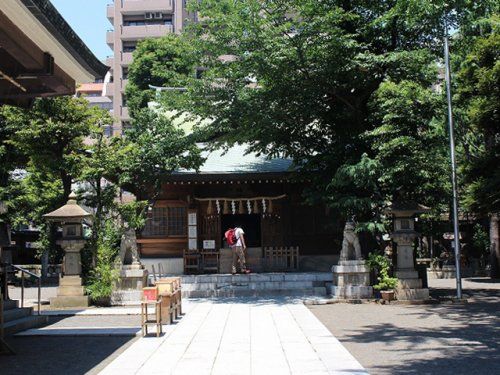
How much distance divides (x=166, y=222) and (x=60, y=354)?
541 inches

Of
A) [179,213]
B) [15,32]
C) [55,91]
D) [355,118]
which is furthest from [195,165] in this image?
[15,32]

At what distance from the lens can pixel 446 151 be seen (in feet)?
53.9

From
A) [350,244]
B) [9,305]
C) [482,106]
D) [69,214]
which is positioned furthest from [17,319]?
[482,106]

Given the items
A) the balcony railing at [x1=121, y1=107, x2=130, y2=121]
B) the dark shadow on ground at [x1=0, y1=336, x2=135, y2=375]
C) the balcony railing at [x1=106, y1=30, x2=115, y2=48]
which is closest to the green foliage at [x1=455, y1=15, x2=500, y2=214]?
the dark shadow on ground at [x1=0, y1=336, x2=135, y2=375]

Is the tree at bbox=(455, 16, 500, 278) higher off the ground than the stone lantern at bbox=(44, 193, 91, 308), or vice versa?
the tree at bbox=(455, 16, 500, 278)

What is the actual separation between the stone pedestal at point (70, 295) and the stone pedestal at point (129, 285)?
0.93 m

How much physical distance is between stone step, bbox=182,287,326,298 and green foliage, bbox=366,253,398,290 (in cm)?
220

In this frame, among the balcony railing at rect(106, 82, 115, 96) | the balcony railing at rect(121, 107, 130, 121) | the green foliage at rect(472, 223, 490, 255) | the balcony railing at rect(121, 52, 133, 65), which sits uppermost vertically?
the balcony railing at rect(121, 52, 133, 65)

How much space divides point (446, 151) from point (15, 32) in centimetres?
1363

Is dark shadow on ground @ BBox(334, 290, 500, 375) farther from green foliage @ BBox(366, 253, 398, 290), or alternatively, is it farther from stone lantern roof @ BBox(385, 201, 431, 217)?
stone lantern roof @ BBox(385, 201, 431, 217)

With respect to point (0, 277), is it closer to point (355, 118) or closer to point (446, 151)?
point (355, 118)

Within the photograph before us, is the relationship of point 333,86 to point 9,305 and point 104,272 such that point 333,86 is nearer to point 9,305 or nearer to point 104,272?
point 104,272

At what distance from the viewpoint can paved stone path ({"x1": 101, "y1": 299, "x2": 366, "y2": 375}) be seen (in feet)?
23.4

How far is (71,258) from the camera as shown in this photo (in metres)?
15.3
